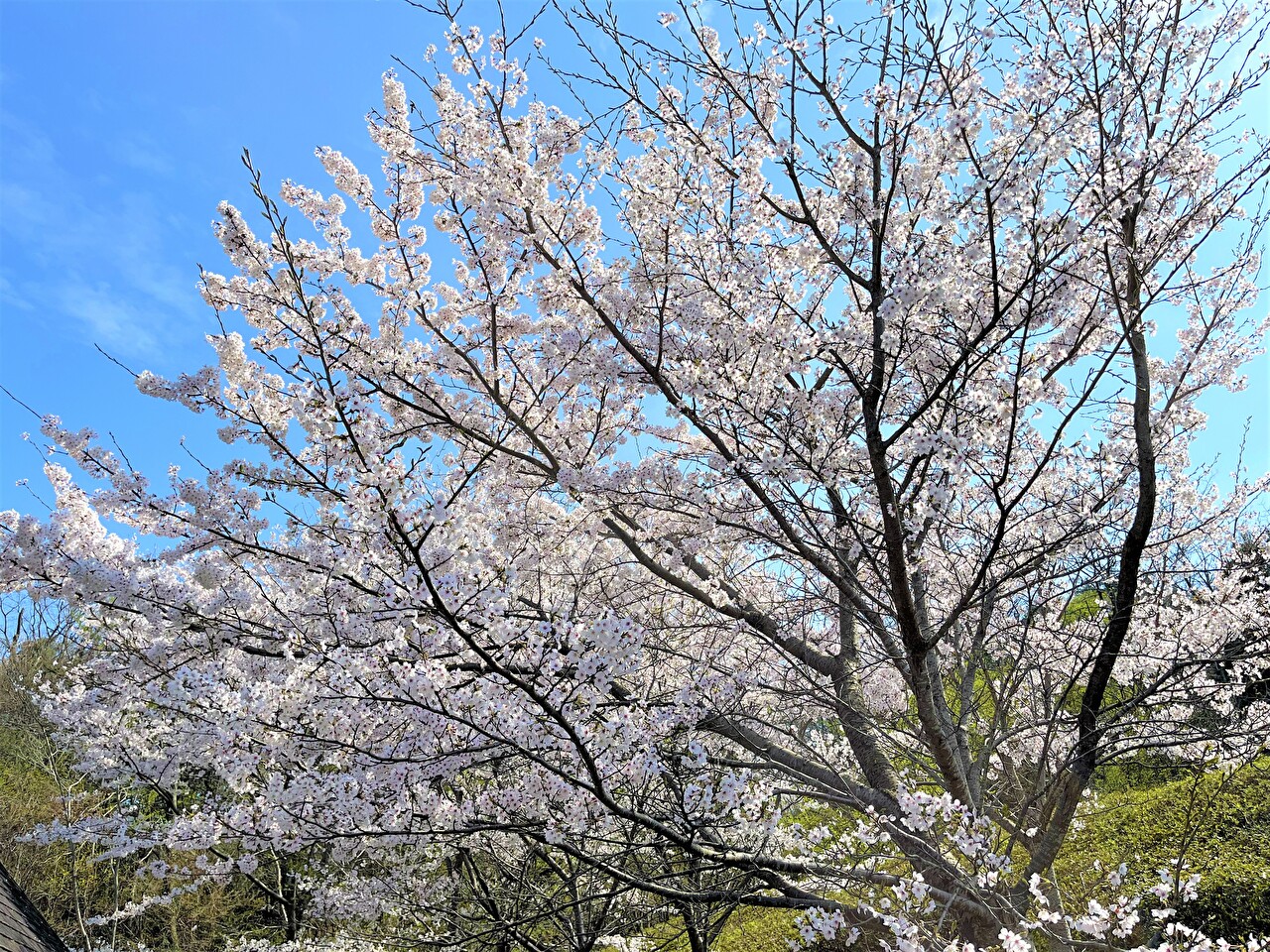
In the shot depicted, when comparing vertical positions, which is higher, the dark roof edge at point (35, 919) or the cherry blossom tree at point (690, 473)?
the cherry blossom tree at point (690, 473)

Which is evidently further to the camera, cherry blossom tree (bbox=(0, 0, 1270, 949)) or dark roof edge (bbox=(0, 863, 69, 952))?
dark roof edge (bbox=(0, 863, 69, 952))

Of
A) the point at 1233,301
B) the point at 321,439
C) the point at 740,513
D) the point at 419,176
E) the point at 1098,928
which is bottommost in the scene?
the point at 1098,928

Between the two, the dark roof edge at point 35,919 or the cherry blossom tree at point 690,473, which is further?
the dark roof edge at point 35,919

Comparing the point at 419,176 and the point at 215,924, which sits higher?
the point at 419,176

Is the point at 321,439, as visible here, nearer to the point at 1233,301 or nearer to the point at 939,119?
the point at 939,119

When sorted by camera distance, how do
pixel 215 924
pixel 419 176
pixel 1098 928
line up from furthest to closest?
1. pixel 215 924
2. pixel 419 176
3. pixel 1098 928

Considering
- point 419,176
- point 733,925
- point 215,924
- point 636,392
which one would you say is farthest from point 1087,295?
point 215,924

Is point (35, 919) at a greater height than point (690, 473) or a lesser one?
lesser

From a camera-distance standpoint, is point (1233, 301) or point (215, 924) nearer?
point (1233, 301)

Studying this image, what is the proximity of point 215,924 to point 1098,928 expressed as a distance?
1283 centimetres

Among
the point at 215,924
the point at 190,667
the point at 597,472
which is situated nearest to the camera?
the point at 190,667

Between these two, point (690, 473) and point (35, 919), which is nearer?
point (690, 473)

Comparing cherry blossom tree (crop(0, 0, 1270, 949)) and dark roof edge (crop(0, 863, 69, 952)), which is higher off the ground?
cherry blossom tree (crop(0, 0, 1270, 949))

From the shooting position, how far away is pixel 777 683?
6.58m
